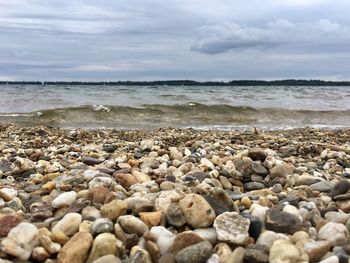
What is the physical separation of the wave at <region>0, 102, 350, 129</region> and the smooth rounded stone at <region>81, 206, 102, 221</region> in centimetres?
1170

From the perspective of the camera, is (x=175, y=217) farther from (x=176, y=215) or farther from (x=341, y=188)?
(x=341, y=188)

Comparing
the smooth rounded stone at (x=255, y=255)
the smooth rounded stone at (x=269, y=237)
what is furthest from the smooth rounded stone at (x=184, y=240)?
the smooth rounded stone at (x=269, y=237)

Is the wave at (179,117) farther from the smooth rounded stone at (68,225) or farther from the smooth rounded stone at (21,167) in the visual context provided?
the smooth rounded stone at (68,225)

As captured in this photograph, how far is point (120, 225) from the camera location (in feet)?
8.89

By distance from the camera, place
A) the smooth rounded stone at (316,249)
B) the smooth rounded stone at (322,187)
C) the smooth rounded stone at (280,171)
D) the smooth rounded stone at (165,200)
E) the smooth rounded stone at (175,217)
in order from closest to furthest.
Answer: the smooth rounded stone at (316,249), the smooth rounded stone at (175,217), the smooth rounded stone at (165,200), the smooth rounded stone at (322,187), the smooth rounded stone at (280,171)

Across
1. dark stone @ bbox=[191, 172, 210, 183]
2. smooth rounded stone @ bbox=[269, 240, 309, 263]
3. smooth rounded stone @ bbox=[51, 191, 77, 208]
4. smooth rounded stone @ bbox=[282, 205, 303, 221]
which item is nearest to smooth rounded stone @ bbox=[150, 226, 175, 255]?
smooth rounded stone @ bbox=[269, 240, 309, 263]

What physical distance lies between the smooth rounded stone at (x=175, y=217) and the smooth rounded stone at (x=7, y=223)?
2.90 ft

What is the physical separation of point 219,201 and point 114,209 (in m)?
0.72

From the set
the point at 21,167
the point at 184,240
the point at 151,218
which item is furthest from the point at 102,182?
the point at 21,167

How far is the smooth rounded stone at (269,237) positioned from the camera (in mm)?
2635

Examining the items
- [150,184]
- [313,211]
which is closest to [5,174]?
[150,184]

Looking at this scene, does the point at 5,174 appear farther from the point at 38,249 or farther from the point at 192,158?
the point at 38,249

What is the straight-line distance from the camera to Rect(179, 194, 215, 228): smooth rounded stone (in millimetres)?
2754

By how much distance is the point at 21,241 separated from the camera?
2.46m
